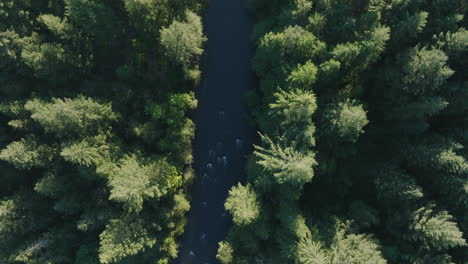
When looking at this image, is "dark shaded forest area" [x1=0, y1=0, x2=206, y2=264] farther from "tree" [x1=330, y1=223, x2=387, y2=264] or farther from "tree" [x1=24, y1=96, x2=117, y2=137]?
"tree" [x1=330, y1=223, x2=387, y2=264]

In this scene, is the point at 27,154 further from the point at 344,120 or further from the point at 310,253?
the point at 344,120

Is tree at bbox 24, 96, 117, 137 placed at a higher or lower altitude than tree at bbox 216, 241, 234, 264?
higher

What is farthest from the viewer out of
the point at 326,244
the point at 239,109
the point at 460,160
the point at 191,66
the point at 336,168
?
the point at 239,109

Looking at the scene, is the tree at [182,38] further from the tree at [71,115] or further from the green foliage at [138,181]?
the green foliage at [138,181]

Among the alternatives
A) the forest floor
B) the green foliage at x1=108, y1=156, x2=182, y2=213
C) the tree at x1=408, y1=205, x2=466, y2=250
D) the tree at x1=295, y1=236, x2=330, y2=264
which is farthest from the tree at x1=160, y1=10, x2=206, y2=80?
the tree at x1=408, y1=205, x2=466, y2=250

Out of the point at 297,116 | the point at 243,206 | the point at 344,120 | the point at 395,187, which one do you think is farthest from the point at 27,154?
the point at 395,187

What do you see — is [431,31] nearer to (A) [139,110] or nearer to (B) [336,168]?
(B) [336,168]

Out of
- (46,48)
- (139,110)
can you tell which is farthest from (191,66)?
(46,48)
